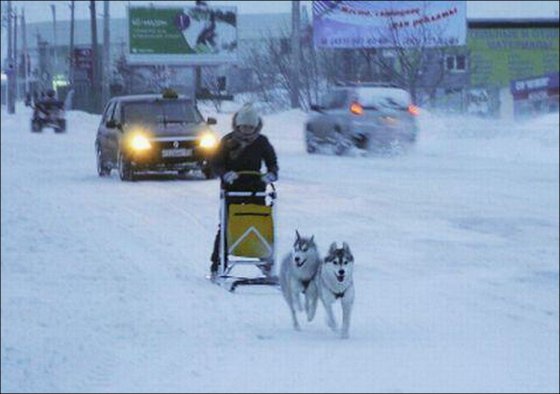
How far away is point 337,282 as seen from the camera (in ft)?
14.7

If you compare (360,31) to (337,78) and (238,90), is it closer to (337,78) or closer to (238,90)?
(337,78)

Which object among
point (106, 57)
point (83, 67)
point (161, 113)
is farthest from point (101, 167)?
point (106, 57)

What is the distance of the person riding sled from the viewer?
411 cm

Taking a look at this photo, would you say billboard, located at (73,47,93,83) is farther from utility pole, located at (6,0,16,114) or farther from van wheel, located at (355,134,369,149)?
van wheel, located at (355,134,369,149)

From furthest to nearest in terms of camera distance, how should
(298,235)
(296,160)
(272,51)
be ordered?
(296,160) → (272,51) → (298,235)

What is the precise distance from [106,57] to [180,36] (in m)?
0.42

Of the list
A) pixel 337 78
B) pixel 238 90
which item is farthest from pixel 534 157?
pixel 238 90

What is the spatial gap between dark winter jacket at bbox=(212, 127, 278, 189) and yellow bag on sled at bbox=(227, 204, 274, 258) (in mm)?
77

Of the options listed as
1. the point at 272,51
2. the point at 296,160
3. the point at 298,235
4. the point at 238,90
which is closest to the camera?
the point at 298,235

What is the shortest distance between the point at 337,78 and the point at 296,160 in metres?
0.81

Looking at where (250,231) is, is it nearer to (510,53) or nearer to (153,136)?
(153,136)

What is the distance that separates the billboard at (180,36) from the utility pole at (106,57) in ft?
0.42

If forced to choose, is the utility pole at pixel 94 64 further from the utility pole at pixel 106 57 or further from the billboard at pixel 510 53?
the billboard at pixel 510 53

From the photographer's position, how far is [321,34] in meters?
5.60
